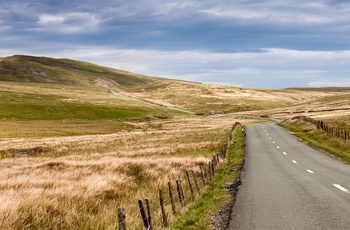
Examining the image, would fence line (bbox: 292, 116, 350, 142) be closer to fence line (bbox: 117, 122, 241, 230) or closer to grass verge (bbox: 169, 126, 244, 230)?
grass verge (bbox: 169, 126, 244, 230)

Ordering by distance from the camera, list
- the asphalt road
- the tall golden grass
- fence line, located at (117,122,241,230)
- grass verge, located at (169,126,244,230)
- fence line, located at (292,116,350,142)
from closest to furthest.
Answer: fence line, located at (117,122,241,230) → the tall golden grass → the asphalt road → grass verge, located at (169,126,244,230) → fence line, located at (292,116,350,142)

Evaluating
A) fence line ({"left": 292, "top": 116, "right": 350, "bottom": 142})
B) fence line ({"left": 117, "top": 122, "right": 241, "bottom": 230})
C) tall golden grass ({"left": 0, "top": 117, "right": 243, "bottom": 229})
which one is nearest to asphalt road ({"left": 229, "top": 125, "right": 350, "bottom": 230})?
fence line ({"left": 117, "top": 122, "right": 241, "bottom": 230})

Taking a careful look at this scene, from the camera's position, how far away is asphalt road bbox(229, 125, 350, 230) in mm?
10531

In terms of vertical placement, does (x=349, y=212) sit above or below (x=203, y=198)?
above

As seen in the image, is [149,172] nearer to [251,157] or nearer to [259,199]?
[259,199]

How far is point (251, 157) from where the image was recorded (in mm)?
30234

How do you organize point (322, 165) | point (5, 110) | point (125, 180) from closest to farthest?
point (125, 180) → point (322, 165) → point (5, 110)

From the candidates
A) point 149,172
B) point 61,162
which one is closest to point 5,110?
point 61,162

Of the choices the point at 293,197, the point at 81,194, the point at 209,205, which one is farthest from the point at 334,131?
the point at 81,194

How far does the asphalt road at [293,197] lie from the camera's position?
A: 10.5m

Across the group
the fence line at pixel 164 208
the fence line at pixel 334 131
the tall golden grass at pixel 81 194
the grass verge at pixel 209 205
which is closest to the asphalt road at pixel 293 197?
the grass verge at pixel 209 205

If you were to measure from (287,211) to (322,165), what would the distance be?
540 inches

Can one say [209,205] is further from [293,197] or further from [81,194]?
[81,194]

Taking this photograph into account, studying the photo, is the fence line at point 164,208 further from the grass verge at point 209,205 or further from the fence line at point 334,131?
the fence line at point 334,131
